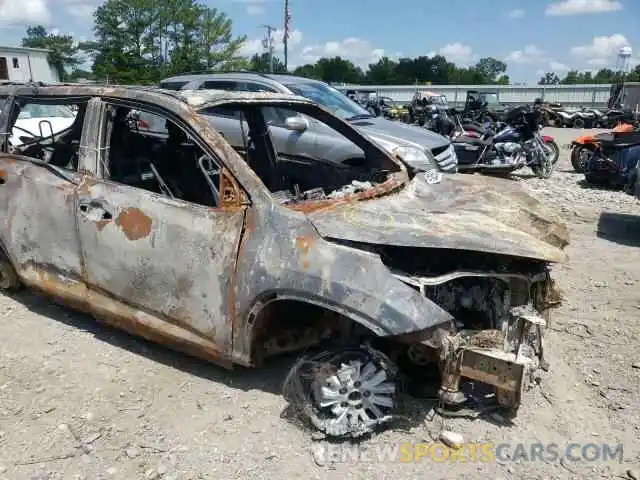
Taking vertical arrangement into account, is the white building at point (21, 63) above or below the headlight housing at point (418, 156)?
above

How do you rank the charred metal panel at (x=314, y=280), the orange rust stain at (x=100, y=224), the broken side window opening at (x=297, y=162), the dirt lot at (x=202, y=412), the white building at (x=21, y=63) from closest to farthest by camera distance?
1. the charred metal panel at (x=314, y=280)
2. the dirt lot at (x=202, y=412)
3. the orange rust stain at (x=100, y=224)
4. the broken side window opening at (x=297, y=162)
5. the white building at (x=21, y=63)

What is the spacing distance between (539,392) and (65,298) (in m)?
3.03

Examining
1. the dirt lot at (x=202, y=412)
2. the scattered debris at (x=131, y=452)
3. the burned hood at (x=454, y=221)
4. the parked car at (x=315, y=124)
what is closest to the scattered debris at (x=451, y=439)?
the dirt lot at (x=202, y=412)

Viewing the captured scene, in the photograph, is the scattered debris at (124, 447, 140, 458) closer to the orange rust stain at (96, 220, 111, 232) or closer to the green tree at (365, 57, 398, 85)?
the orange rust stain at (96, 220, 111, 232)

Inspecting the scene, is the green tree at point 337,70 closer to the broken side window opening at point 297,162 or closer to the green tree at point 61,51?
the green tree at point 61,51

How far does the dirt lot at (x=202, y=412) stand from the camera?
271 cm

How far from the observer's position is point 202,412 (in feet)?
10.2

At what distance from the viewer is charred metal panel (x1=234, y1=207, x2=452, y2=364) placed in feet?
8.49

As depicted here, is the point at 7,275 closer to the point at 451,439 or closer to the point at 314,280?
the point at 314,280

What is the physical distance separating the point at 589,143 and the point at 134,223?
388 inches

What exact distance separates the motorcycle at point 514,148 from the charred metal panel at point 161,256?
7661 mm

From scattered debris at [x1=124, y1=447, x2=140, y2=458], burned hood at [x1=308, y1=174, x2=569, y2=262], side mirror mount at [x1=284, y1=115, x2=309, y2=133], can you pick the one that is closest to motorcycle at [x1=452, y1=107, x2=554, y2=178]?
side mirror mount at [x1=284, y1=115, x2=309, y2=133]

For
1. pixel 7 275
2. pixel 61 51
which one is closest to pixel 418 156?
pixel 7 275

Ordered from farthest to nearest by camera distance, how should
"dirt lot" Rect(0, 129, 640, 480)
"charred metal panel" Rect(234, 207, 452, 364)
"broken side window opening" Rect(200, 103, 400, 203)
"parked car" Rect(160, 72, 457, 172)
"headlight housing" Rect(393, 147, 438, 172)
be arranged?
1. "headlight housing" Rect(393, 147, 438, 172)
2. "parked car" Rect(160, 72, 457, 172)
3. "broken side window opening" Rect(200, 103, 400, 203)
4. "dirt lot" Rect(0, 129, 640, 480)
5. "charred metal panel" Rect(234, 207, 452, 364)
